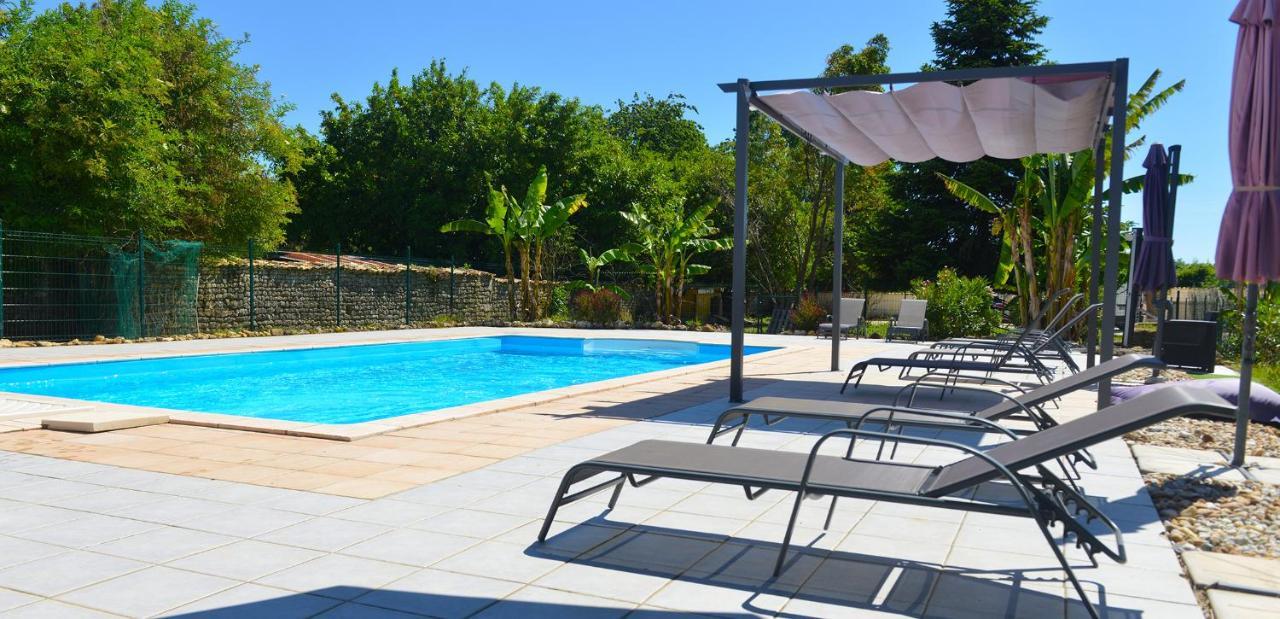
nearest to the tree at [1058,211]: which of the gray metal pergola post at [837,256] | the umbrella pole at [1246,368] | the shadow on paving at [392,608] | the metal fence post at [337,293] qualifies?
the gray metal pergola post at [837,256]

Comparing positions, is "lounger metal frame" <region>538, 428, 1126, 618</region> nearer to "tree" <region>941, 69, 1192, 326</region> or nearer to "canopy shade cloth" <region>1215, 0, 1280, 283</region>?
"canopy shade cloth" <region>1215, 0, 1280, 283</region>

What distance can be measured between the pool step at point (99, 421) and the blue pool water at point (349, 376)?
258cm

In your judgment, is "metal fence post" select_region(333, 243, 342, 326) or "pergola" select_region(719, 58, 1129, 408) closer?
"pergola" select_region(719, 58, 1129, 408)

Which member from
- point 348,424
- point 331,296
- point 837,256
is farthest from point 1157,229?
point 331,296

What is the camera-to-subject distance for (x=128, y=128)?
A: 14828 mm

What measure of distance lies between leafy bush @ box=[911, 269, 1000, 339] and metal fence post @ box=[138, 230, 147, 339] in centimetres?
1507

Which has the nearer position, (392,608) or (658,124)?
(392,608)

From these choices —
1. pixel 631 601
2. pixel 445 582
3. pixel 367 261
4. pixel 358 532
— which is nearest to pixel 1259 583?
pixel 631 601

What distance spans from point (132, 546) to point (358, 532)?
35.2 inches

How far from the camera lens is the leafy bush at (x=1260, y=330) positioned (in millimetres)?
11273

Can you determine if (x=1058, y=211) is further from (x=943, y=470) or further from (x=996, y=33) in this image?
(x=943, y=470)

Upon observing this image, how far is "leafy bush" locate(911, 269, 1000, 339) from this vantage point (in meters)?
17.2

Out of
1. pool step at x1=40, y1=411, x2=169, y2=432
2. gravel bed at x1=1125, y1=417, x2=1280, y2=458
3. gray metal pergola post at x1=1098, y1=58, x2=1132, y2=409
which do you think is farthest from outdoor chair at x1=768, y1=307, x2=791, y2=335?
pool step at x1=40, y1=411, x2=169, y2=432

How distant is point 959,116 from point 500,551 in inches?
243
